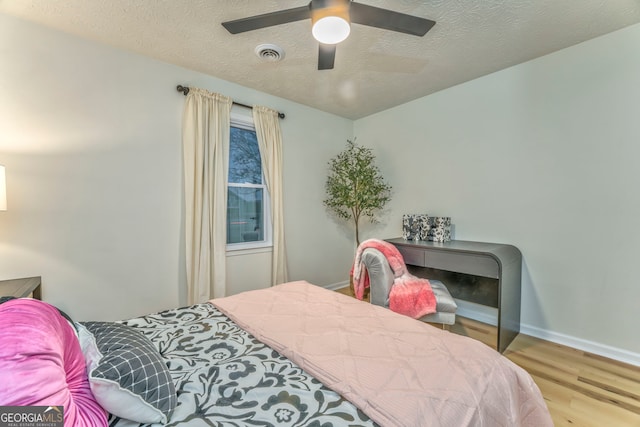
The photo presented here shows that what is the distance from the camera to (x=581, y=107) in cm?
227

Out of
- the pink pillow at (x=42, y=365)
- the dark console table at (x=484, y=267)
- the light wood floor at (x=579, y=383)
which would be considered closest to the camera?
the pink pillow at (x=42, y=365)

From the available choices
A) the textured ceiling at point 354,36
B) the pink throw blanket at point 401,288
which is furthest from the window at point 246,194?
the pink throw blanket at point 401,288

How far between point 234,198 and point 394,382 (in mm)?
2554

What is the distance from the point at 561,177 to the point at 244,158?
3.04 metres

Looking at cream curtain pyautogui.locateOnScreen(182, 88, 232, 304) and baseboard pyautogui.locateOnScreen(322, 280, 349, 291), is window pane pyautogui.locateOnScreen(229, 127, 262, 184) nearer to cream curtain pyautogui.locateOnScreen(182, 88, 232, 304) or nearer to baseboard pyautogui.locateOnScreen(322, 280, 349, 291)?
cream curtain pyautogui.locateOnScreen(182, 88, 232, 304)

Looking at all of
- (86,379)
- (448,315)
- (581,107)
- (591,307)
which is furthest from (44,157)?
(591,307)

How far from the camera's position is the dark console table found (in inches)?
87.1

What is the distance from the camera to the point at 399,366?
1.05 m

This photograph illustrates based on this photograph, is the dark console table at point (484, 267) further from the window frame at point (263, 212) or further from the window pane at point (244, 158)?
the window pane at point (244, 158)

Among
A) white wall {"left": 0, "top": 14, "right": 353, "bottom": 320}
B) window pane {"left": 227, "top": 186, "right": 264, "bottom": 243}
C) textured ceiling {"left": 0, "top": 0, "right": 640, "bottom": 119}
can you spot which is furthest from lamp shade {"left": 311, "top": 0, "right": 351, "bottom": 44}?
window pane {"left": 227, "top": 186, "right": 264, "bottom": 243}

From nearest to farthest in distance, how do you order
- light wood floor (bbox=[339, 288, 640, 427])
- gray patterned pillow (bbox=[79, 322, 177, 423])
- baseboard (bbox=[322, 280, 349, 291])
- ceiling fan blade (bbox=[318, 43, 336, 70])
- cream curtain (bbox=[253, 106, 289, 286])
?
1. gray patterned pillow (bbox=[79, 322, 177, 423])
2. light wood floor (bbox=[339, 288, 640, 427])
3. ceiling fan blade (bbox=[318, 43, 336, 70])
4. cream curtain (bbox=[253, 106, 289, 286])
5. baseboard (bbox=[322, 280, 349, 291])

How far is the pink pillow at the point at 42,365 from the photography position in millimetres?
603

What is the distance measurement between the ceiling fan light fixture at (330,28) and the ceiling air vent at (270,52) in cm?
81

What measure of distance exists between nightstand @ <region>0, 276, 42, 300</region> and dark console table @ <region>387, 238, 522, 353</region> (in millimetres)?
2870
